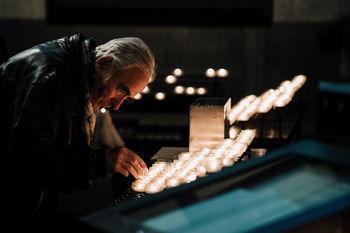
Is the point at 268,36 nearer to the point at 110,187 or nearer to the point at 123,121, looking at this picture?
the point at 123,121

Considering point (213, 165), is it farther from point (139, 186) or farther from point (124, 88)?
point (124, 88)

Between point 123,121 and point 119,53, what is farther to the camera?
point 123,121

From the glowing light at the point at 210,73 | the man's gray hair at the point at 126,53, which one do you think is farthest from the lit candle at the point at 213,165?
the glowing light at the point at 210,73

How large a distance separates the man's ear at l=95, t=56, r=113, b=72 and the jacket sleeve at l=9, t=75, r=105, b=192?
36cm

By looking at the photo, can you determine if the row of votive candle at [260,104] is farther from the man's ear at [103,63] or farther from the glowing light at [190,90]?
the glowing light at [190,90]

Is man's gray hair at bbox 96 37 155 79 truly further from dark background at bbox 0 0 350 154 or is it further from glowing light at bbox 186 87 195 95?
dark background at bbox 0 0 350 154

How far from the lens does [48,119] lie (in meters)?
2.65

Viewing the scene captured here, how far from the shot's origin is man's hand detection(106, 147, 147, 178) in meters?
2.72

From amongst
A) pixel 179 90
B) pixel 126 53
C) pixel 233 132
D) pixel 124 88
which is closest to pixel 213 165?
pixel 124 88

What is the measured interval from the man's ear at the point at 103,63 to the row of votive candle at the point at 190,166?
61 cm

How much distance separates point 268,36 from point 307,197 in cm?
768

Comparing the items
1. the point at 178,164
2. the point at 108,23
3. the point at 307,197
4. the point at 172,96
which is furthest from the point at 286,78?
the point at 307,197

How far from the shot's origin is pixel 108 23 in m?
9.16

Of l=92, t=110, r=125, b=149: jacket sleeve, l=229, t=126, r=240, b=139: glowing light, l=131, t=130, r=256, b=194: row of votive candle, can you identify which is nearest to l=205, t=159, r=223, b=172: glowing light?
l=131, t=130, r=256, b=194: row of votive candle
